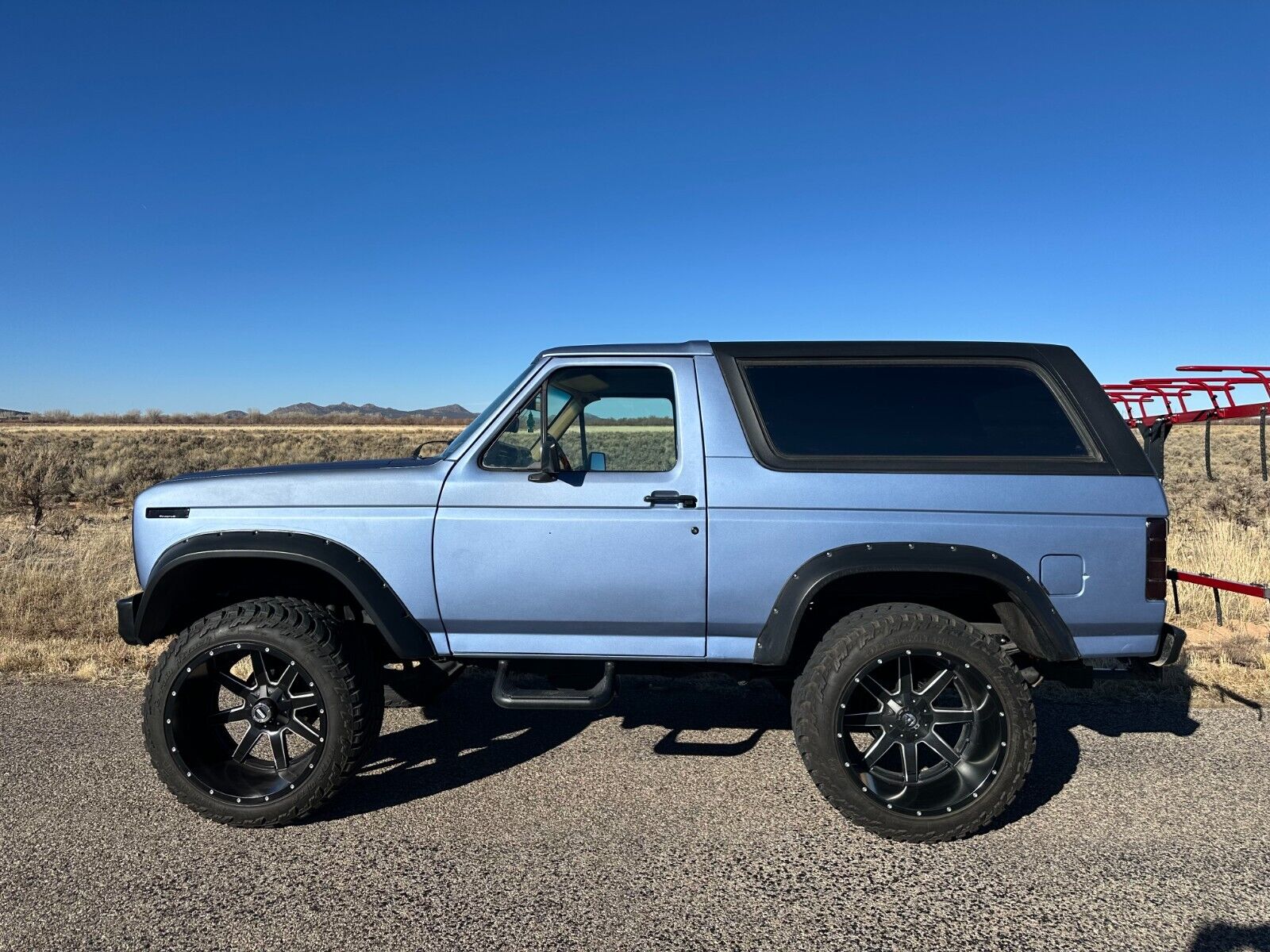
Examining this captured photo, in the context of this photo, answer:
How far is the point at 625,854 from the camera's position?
2980mm

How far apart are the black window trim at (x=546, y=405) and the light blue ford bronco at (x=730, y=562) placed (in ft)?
0.04

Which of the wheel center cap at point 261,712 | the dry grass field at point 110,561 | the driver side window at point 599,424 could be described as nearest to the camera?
the wheel center cap at point 261,712

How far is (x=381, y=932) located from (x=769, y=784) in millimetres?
1806

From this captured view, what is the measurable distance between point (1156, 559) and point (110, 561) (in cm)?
902

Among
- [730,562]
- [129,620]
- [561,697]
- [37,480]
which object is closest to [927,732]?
[730,562]

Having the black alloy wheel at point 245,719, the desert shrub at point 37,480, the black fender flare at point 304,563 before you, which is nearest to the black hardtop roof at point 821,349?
the black fender flare at point 304,563

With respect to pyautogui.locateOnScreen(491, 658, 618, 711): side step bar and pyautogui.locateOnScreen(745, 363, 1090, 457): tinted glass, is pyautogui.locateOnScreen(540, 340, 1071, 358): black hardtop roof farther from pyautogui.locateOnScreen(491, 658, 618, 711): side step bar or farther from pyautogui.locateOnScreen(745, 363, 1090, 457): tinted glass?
pyautogui.locateOnScreen(491, 658, 618, 711): side step bar

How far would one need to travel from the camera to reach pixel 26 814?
3.27 m

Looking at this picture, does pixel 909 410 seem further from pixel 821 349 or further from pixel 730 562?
pixel 730 562

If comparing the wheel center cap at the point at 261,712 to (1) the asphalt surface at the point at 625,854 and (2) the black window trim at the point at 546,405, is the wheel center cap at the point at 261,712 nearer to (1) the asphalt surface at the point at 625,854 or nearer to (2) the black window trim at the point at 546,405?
(1) the asphalt surface at the point at 625,854

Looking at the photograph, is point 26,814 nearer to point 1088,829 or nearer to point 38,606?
point 38,606

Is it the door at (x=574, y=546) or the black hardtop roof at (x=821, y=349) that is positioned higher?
the black hardtop roof at (x=821, y=349)

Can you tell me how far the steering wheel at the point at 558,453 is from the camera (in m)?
3.34

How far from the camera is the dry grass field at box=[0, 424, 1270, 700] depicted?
5.21 meters
